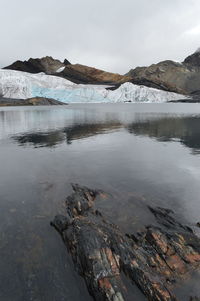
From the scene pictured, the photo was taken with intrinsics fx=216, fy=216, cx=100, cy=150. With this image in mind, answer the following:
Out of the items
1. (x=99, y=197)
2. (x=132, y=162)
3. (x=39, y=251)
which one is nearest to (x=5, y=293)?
(x=39, y=251)

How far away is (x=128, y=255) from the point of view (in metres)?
11.4

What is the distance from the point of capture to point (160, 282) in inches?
402

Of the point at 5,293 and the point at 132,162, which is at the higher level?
the point at 132,162

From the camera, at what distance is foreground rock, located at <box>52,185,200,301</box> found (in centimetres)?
1005

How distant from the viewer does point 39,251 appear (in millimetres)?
12609

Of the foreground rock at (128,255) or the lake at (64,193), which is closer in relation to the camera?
the foreground rock at (128,255)

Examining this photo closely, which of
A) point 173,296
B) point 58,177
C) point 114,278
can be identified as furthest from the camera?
point 58,177

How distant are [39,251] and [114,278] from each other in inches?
190

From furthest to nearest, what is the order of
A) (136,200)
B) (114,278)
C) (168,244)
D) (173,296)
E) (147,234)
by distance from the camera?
(136,200) → (147,234) → (168,244) → (114,278) → (173,296)

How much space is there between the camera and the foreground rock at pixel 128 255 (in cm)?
1005

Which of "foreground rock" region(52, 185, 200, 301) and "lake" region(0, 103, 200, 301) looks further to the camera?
"lake" region(0, 103, 200, 301)

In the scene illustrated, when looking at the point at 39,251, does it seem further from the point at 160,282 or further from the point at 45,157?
the point at 45,157

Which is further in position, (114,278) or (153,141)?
(153,141)

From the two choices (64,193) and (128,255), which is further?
(64,193)
